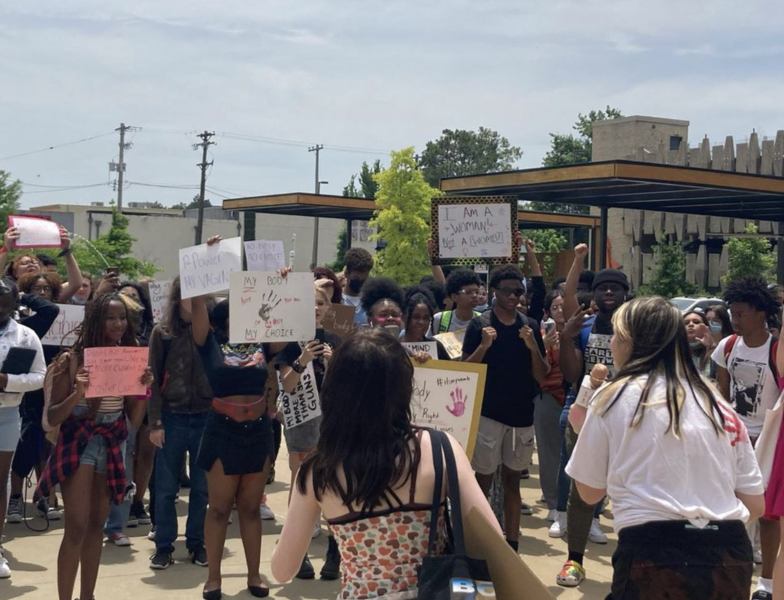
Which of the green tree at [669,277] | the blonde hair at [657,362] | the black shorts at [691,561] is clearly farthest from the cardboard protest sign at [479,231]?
the green tree at [669,277]

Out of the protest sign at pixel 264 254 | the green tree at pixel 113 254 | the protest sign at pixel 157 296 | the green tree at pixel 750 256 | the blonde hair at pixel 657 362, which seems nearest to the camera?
the blonde hair at pixel 657 362

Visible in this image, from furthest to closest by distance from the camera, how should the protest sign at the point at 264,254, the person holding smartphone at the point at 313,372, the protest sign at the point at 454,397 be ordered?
the protest sign at the point at 264,254, the person holding smartphone at the point at 313,372, the protest sign at the point at 454,397

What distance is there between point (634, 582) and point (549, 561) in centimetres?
409

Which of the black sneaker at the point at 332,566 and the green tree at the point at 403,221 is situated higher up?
the green tree at the point at 403,221

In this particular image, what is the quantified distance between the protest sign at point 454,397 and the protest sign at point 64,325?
3.84 meters

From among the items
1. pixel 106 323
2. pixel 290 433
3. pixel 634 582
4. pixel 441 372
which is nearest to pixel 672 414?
pixel 634 582

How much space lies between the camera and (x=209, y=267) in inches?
257

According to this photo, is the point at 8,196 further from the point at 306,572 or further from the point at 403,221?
the point at 306,572

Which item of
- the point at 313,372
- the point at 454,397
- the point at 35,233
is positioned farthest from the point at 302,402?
the point at 35,233

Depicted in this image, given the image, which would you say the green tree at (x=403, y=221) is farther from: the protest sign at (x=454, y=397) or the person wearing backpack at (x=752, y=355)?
the protest sign at (x=454, y=397)

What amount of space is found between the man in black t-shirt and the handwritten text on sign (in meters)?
2.50

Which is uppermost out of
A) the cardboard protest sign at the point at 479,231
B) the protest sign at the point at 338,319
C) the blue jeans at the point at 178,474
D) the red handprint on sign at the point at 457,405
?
the cardboard protest sign at the point at 479,231

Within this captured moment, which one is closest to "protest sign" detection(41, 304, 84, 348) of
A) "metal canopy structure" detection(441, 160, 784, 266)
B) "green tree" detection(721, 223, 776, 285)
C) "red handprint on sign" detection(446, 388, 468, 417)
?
"red handprint on sign" detection(446, 388, 468, 417)

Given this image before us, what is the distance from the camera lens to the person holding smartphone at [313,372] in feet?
20.8
